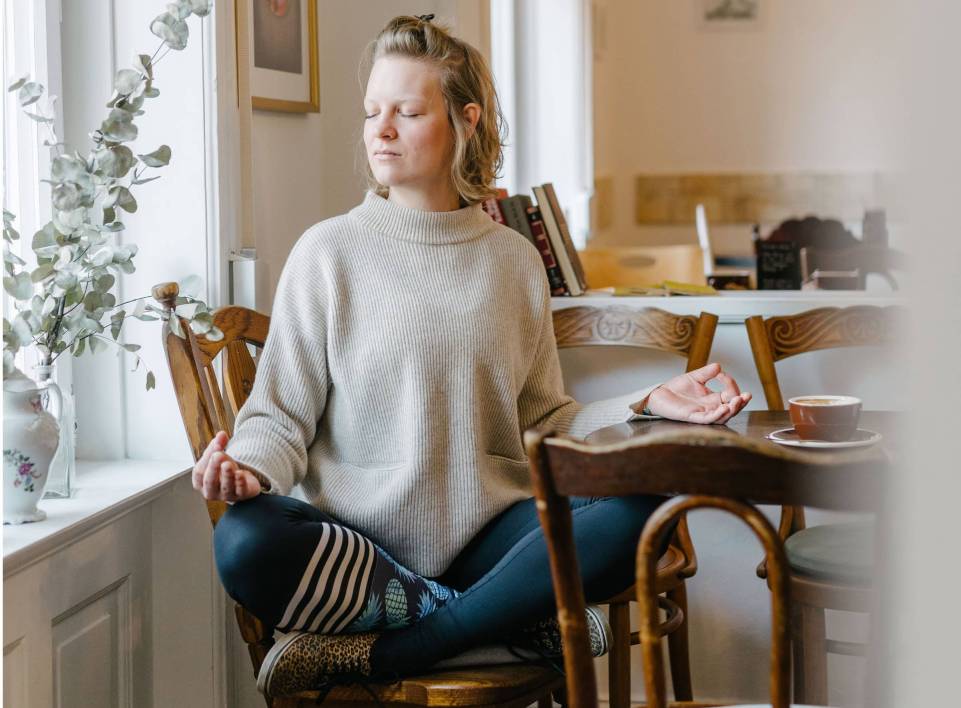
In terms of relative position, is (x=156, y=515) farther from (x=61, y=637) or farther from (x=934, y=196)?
(x=934, y=196)

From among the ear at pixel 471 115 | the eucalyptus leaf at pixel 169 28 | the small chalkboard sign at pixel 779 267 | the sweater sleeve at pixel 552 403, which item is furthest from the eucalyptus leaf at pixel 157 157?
the small chalkboard sign at pixel 779 267

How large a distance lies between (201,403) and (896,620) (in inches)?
48.9

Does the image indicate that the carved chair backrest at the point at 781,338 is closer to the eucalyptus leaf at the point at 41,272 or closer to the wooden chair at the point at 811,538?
the wooden chair at the point at 811,538

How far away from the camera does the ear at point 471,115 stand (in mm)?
1442

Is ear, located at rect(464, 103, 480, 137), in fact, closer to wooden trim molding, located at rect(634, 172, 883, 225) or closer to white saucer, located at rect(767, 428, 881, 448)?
white saucer, located at rect(767, 428, 881, 448)

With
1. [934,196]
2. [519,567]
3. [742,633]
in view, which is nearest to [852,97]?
[934,196]

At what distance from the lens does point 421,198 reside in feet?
4.75

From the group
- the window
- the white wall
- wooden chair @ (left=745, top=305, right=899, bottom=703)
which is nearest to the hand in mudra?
wooden chair @ (left=745, top=305, right=899, bottom=703)

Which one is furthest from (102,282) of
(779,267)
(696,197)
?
(696,197)

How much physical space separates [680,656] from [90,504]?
102 cm

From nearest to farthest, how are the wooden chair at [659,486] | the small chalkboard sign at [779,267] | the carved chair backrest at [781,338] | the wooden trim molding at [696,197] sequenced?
the wooden chair at [659,486] < the carved chair backrest at [781,338] < the small chalkboard sign at [779,267] < the wooden trim molding at [696,197]

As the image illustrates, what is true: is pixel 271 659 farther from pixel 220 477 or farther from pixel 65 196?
pixel 65 196

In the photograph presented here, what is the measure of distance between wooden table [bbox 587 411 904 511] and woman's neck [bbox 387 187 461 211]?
1.23ft

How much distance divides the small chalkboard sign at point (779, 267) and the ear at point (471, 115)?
1052 mm
